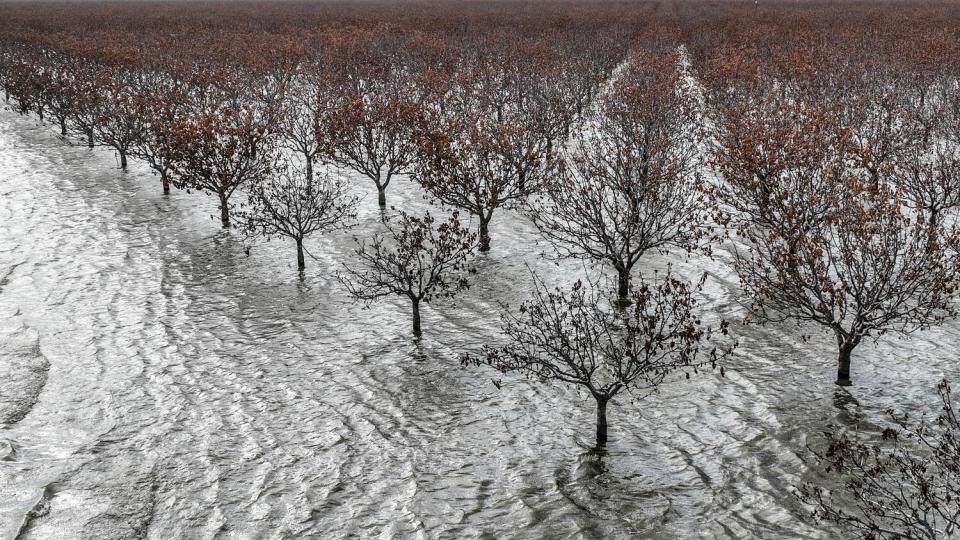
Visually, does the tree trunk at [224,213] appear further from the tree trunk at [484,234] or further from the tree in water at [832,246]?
the tree in water at [832,246]


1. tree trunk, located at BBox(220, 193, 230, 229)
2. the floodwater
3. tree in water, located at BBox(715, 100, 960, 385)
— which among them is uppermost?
tree in water, located at BBox(715, 100, 960, 385)

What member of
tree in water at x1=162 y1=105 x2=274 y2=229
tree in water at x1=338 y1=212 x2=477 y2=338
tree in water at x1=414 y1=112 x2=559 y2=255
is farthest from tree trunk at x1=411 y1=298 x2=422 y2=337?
tree in water at x1=162 y1=105 x2=274 y2=229

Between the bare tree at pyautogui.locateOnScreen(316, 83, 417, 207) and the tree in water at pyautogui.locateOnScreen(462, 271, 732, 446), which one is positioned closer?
the tree in water at pyautogui.locateOnScreen(462, 271, 732, 446)

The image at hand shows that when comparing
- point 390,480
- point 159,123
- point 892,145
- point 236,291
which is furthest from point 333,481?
point 892,145

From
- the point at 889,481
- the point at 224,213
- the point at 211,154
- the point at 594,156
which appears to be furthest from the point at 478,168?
the point at 889,481

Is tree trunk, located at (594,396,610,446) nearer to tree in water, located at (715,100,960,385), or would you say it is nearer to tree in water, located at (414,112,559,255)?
tree in water, located at (715,100,960,385)

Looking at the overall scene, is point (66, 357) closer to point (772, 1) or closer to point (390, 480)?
point (390, 480)
